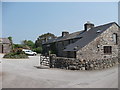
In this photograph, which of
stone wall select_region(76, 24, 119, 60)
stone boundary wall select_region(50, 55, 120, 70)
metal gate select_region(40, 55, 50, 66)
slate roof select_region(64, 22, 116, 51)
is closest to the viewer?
stone boundary wall select_region(50, 55, 120, 70)

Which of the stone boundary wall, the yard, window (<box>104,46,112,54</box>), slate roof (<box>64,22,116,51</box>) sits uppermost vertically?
slate roof (<box>64,22,116,51</box>)

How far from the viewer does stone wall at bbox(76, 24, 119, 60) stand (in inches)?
816

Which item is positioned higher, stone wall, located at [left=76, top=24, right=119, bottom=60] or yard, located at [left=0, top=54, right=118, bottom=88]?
stone wall, located at [left=76, top=24, right=119, bottom=60]

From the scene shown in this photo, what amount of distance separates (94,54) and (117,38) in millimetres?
5059

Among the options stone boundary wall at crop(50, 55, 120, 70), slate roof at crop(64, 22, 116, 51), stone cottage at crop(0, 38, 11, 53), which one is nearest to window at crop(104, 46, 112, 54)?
slate roof at crop(64, 22, 116, 51)

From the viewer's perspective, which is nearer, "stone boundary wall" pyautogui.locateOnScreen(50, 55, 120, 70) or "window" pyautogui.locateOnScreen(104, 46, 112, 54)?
"stone boundary wall" pyautogui.locateOnScreen(50, 55, 120, 70)

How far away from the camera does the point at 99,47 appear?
70.4 ft

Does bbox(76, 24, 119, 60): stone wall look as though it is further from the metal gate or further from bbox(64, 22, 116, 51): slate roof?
the metal gate

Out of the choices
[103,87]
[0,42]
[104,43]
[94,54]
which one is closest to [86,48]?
[94,54]

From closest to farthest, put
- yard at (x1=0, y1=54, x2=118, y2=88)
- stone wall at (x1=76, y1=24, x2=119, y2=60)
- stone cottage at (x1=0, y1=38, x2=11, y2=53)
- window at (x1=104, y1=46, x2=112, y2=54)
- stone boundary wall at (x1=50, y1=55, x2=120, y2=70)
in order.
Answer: yard at (x1=0, y1=54, x2=118, y2=88), stone boundary wall at (x1=50, y1=55, x2=120, y2=70), stone wall at (x1=76, y1=24, x2=119, y2=60), window at (x1=104, y1=46, x2=112, y2=54), stone cottage at (x1=0, y1=38, x2=11, y2=53)

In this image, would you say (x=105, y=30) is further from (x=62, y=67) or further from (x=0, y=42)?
(x=0, y=42)

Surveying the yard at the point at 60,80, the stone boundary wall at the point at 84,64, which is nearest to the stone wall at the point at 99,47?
the stone boundary wall at the point at 84,64

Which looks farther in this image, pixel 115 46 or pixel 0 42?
pixel 0 42

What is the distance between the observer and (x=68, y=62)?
15406 mm
